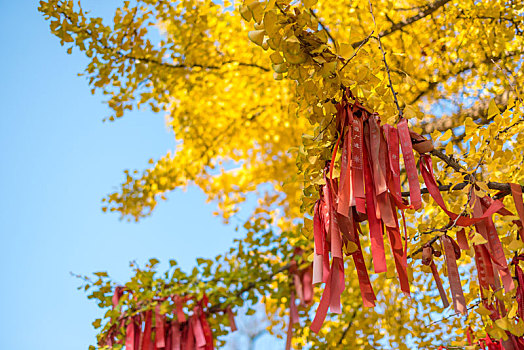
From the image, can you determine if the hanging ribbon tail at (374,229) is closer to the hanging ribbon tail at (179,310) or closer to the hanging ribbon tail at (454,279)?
the hanging ribbon tail at (454,279)

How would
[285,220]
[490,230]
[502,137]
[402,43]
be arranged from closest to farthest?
1. [490,230]
2. [502,137]
3. [402,43]
4. [285,220]

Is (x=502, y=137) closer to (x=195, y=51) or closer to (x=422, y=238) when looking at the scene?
(x=422, y=238)

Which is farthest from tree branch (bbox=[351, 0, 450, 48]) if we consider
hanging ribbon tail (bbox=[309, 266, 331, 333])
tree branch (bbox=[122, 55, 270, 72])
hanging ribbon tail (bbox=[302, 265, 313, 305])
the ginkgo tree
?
hanging ribbon tail (bbox=[309, 266, 331, 333])

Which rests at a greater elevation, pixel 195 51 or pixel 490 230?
pixel 195 51

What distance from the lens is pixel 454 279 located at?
1.15 metres

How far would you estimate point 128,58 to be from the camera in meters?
2.52

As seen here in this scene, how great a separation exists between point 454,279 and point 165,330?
5.51 feet

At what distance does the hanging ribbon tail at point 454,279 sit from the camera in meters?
1.10

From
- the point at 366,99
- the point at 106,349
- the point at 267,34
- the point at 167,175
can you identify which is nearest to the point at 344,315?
the point at 106,349

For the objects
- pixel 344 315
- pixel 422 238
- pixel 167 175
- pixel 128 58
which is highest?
pixel 128 58

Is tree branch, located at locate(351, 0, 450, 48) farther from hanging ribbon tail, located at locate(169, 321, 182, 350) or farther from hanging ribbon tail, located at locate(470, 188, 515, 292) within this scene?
hanging ribbon tail, located at locate(169, 321, 182, 350)

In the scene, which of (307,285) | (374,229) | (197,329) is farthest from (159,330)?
(374,229)

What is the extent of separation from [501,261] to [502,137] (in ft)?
1.10

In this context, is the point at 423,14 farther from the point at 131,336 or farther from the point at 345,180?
the point at 131,336
